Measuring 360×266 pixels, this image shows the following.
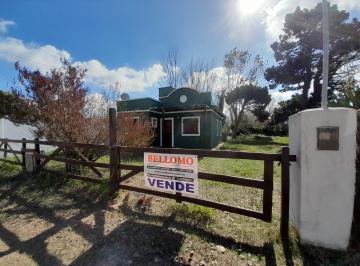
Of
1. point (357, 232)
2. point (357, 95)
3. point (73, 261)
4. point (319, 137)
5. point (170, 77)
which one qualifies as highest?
point (170, 77)

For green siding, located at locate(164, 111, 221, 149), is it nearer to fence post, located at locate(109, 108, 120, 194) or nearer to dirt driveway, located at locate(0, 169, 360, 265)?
fence post, located at locate(109, 108, 120, 194)

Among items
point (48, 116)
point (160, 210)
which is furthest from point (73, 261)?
point (48, 116)

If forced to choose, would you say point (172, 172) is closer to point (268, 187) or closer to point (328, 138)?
point (268, 187)

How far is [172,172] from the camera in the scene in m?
4.04

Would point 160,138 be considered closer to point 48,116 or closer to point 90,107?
point 90,107

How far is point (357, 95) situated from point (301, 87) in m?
17.0

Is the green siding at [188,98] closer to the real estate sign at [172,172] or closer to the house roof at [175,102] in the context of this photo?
the house roof at [175,102]

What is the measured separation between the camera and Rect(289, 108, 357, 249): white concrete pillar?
106 inches

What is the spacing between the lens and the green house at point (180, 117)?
47.9ft

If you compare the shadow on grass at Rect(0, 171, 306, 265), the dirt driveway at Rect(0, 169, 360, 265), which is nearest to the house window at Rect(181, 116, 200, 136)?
the dirt driveway at Rect(0, 169, 360, 265)

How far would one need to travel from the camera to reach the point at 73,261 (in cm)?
284

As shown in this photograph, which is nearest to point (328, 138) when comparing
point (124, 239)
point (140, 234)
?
point (140, 234)

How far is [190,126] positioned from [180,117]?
3.23 feet

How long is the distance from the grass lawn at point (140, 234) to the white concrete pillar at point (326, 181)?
9.2 inches
